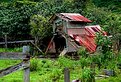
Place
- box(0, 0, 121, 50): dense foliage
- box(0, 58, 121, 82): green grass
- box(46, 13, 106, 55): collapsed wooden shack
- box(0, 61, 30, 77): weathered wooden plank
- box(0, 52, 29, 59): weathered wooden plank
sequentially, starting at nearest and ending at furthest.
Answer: box(0, 61, 30, 77): weathered wooden plank → box(0, 52, 29, 59): weathered wooden plank → box(0, 58, 121, 82): green grass → box(46, 13, 106, 55): collapsed wooden shack → box(0, 0, 121, 50): dense foliage

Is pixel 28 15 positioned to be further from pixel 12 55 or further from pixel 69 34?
pixel 12 55

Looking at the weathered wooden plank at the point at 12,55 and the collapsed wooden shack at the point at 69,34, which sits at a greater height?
the weathered wooden plank at the point at 12,55

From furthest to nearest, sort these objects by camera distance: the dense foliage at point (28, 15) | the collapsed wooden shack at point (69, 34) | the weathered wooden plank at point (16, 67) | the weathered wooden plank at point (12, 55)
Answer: the dense foliage at point (28, 15) → the collapsed wooden shack at point (69, 34) → the weathered wooden plank at point (12, 55) → the weathered wooden plank at point (16, 67)

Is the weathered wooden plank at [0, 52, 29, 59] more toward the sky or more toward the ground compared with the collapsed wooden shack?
more toward the sky

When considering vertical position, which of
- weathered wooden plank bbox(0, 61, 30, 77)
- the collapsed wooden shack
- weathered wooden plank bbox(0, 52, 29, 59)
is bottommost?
the collapsed wooden shack

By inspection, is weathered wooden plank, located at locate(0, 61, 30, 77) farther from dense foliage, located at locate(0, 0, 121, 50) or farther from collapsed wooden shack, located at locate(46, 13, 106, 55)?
dense foliage, located at locate(0, 0, 121, 50)

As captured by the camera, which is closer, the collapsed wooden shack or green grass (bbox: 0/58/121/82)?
green grass (bbox: 0/58/121/82)

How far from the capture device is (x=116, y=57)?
23609 mm

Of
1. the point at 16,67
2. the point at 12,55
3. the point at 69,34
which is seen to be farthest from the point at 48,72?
the point at 16,67

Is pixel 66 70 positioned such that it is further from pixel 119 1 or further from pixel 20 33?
pixel 119 1

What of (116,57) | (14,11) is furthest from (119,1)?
(116,57)

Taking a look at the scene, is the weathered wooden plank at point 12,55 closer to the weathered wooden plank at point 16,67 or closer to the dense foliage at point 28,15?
the weathered wooden plank at point 16,67

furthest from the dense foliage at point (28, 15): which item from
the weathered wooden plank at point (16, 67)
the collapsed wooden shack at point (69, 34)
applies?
the weathered wooden plank at point (16, 67)

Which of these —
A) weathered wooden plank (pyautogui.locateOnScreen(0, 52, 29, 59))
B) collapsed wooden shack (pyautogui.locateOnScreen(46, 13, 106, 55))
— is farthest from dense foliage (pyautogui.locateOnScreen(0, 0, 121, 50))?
weathered wooden plank (pyautogui.locateOnScreen(0, 52, 29, 59))
